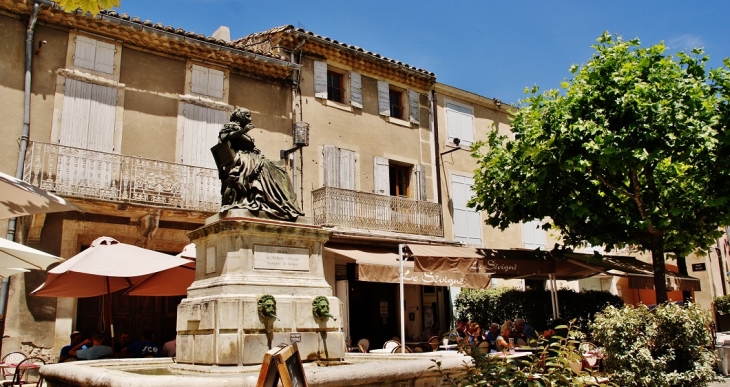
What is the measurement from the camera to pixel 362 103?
17875 millimetres

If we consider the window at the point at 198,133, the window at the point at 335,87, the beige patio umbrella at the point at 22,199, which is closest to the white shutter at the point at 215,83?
the window at the point at 198,133

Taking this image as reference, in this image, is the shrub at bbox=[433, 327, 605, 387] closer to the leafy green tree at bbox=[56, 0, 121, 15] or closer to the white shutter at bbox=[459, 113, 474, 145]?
the leafy green tree at bbox=[56, 0, 121, 15]

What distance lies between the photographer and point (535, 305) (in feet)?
55.9

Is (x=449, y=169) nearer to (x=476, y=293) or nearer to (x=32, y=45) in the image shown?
(x=476, y=293)

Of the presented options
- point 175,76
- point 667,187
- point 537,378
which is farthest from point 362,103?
point 537,378

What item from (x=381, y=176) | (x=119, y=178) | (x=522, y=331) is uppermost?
(x=381, y=176)

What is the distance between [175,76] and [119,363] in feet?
29.8

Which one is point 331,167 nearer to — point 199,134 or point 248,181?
point 199,134

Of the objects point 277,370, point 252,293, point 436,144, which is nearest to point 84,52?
point 252,293

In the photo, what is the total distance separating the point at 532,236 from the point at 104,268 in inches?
602

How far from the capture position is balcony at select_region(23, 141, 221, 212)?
12.1 metres

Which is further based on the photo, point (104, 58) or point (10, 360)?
point (104, 58)

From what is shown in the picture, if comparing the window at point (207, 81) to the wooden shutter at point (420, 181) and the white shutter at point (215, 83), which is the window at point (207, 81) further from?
the wooden shutter at point (420, 181)

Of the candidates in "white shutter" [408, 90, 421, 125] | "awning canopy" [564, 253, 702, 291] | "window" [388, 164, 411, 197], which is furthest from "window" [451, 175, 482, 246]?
"awning canopy" [564, 253, 702, 291]
